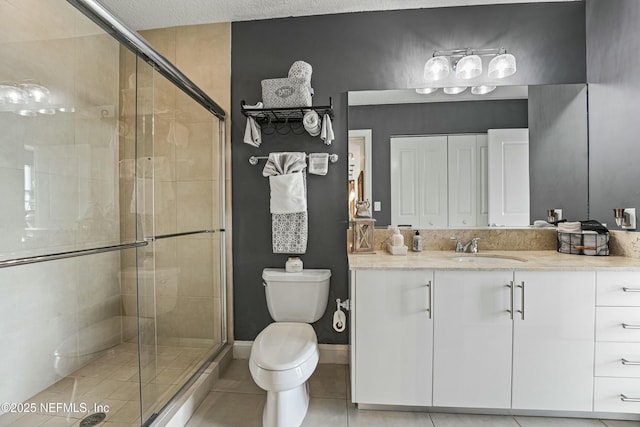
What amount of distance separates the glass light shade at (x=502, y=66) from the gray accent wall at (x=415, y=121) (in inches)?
6.8

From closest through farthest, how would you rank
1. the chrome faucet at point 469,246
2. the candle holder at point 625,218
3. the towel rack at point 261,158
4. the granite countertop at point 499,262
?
the granite countertop at point 499,262, the candle holder at point 625,218, the chrome faucet at point 469,246, the towel rack at point 261,158

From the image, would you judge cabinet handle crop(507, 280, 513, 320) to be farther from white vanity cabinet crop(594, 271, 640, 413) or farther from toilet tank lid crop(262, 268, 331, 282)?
toilet tank lid crop(262, 268, 331, 282)

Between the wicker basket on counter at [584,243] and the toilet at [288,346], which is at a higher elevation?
the wicker basket on counter at [584,243]

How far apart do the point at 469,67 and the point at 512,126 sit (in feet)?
1.62

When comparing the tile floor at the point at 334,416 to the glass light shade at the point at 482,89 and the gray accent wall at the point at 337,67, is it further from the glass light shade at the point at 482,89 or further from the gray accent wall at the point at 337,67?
the glass light shade at the point at 482,89

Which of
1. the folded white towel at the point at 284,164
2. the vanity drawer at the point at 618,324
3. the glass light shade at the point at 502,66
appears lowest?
the vanity drawer at the point at 618,324

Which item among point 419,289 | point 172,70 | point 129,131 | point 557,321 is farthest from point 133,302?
point 557,321

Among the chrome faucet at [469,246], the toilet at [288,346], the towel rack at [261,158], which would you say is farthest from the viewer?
the towel rack at [261,158]

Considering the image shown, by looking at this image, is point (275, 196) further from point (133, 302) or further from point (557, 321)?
point (557, 321)

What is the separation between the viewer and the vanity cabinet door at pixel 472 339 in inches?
59.3

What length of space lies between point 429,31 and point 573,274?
5.80ft

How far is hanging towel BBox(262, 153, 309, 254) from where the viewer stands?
1.98 metres

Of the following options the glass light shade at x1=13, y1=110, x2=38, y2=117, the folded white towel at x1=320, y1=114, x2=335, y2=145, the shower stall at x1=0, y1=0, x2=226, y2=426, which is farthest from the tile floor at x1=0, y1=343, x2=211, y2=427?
the folded white towel at x1=320, y1=114, x2=335, y2=145

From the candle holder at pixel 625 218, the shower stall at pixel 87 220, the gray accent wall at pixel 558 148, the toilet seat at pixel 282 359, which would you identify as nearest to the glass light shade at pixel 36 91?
the shower stall at pixel 87 220
